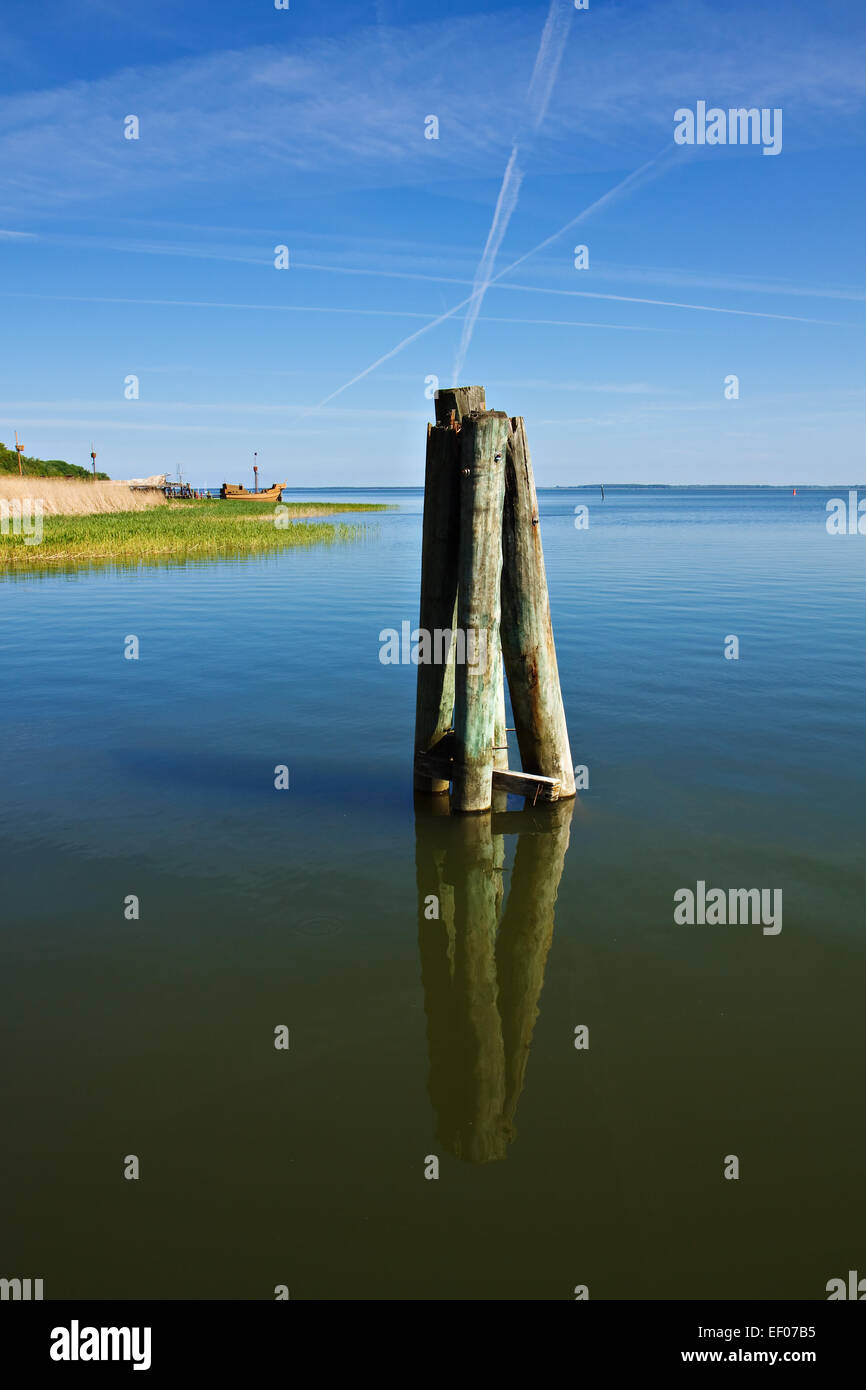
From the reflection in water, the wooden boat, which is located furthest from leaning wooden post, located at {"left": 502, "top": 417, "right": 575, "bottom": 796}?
the wooden boat

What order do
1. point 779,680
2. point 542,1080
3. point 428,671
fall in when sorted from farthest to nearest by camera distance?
point 779,680
point 428,671
point 542,1080

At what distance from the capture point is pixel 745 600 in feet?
81.0

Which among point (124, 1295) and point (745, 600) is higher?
point (745, 600)

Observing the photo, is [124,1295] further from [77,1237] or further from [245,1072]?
[245,1072]

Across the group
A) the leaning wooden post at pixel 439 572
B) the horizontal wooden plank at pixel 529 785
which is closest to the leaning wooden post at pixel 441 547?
the leaning wooden post at pixel 439 572

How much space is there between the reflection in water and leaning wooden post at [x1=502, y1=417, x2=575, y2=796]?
64 centimetres

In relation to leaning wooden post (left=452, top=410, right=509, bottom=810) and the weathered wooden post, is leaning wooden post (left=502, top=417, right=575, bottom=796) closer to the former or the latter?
the weathered wooden post

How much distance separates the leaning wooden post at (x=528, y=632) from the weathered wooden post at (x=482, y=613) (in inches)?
0.4

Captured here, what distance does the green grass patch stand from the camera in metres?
A: 37.9

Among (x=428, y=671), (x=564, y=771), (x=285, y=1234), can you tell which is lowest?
(x=285, y=1234)

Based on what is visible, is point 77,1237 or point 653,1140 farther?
point 653,1140
